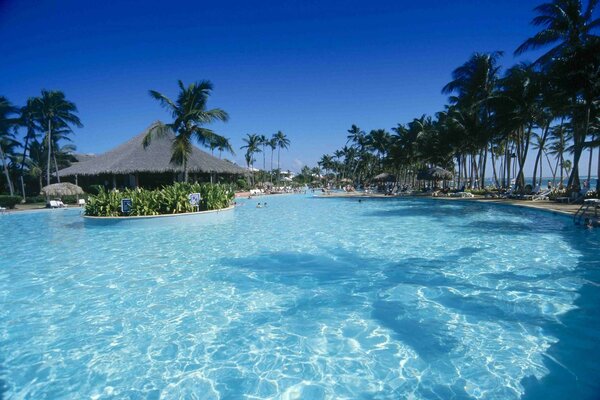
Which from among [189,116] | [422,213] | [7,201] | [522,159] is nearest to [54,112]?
[7,201]

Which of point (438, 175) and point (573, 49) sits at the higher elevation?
point (573, 49)

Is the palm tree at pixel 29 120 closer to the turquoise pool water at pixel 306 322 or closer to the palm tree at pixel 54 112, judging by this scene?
the palm tree at pixel 54 112

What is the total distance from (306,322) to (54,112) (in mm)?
36424

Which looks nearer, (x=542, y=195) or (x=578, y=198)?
(x=578, y=198)

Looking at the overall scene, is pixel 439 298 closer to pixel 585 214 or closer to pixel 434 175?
pixel 585 214

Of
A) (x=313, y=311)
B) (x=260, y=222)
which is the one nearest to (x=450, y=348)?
(x=313, y=311)

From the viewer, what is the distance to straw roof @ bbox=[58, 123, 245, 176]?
25.9 metres

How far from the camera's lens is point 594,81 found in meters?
17.1

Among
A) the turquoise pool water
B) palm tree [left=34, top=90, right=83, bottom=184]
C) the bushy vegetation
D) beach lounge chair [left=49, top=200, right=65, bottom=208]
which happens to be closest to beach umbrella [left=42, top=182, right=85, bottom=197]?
beach lounge chair [left=49, top=200, right=65, bottom=208]

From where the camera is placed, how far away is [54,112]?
101ft

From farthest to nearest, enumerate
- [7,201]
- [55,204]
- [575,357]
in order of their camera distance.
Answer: [55,204] < [7,201] < [575,357]

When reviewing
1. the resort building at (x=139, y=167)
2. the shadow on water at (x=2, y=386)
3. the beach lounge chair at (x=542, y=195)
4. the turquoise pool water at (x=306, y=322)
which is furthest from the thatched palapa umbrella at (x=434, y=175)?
the shadow on water at (x=2, y=386)

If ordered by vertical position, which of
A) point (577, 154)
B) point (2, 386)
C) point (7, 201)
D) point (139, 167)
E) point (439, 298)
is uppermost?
point (577, 154)

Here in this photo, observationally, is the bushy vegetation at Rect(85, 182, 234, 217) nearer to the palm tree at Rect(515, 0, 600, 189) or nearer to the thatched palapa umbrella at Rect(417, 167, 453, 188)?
the palm tree at Rect(515, 0, 600, 189)
